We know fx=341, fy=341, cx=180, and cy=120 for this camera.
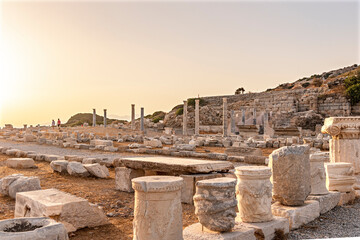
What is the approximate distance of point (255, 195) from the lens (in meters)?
4.41

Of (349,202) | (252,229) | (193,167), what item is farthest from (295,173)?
(349,202)

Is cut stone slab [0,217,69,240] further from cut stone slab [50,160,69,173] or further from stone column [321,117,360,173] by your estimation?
stone column [321,117,360,173]

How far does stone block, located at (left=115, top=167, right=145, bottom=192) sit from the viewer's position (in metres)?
7.01

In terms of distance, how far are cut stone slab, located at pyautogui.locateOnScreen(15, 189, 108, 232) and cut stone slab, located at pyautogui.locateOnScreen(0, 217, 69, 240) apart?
34.6 inches

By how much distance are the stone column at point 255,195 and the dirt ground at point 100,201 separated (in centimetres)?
93

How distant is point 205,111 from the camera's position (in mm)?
46656

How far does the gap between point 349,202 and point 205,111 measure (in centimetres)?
4034

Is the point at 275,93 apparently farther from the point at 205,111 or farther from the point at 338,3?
the point at 338,3

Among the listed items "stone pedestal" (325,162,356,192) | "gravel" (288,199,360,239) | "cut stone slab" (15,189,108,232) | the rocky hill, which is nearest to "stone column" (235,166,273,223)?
"gravel" (288,199,360,239)

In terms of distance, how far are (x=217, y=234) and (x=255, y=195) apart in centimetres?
89

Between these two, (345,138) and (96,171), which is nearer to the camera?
(345,138)

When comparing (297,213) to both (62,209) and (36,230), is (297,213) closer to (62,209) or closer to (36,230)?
(62,209)

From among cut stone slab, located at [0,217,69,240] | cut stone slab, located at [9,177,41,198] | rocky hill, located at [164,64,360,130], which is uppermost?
rocky hill, located at [164,64,360,130]

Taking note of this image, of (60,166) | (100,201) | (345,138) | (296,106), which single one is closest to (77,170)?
(60,166)
